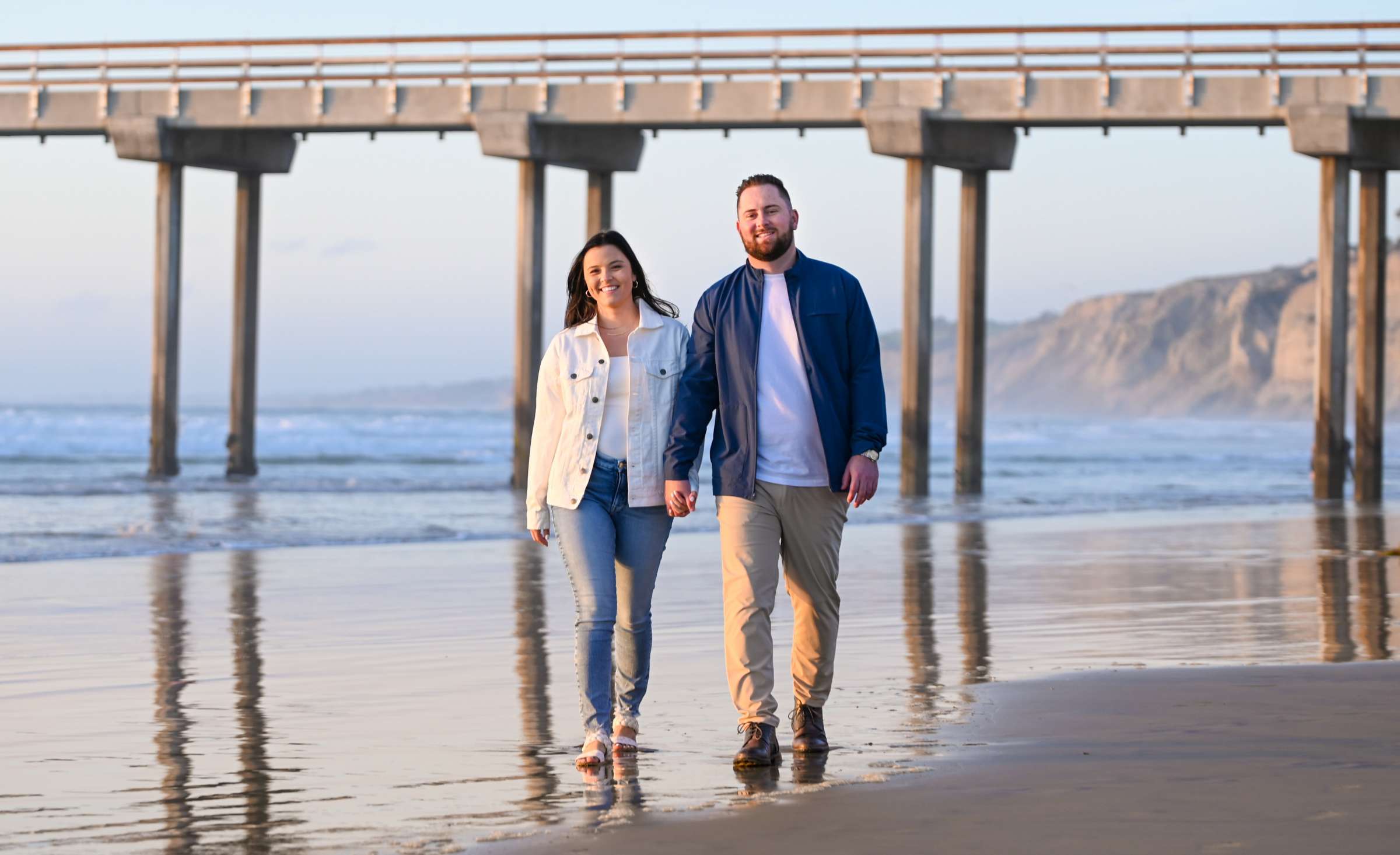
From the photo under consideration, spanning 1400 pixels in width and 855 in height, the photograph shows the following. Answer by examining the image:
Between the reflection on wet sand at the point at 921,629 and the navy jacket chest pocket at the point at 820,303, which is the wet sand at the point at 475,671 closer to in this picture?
the reflection on wet sand at the point at 921,629

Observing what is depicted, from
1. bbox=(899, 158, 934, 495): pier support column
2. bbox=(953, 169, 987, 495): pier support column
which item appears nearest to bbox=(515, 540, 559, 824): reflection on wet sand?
bbox=(899, 158, 934, 495): pier support column

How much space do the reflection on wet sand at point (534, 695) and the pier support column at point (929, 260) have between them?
36.6ft

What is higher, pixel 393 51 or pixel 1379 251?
pixel 393 51

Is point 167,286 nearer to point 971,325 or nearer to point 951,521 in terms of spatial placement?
point 971,325

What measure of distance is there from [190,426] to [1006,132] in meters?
45.7

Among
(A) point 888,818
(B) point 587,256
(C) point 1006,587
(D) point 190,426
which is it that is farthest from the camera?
(D) point 190,426

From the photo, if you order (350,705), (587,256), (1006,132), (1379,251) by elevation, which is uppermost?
(1006,132)

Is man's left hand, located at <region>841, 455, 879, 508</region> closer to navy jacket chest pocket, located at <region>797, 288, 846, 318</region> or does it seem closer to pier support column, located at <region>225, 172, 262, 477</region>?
navy jacket chest pocket, located at <region>797, 288, 846, 318</region>

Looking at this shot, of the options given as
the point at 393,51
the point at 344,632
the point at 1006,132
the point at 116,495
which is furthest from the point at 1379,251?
the point at 344,632

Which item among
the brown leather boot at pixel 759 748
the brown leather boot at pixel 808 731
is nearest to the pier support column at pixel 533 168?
the brown leather boot at pixel 808 731

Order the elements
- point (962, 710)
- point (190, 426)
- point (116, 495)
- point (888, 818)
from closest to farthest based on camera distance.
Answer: point (888, 818), point (962, 710), point (116, 495), point (190, 426)

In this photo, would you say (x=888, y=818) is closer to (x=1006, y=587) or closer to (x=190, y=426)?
(x=1006, y=587)

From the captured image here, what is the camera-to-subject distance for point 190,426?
62.8 m

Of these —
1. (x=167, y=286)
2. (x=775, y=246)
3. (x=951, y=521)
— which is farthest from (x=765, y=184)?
(x=167, y=286)
